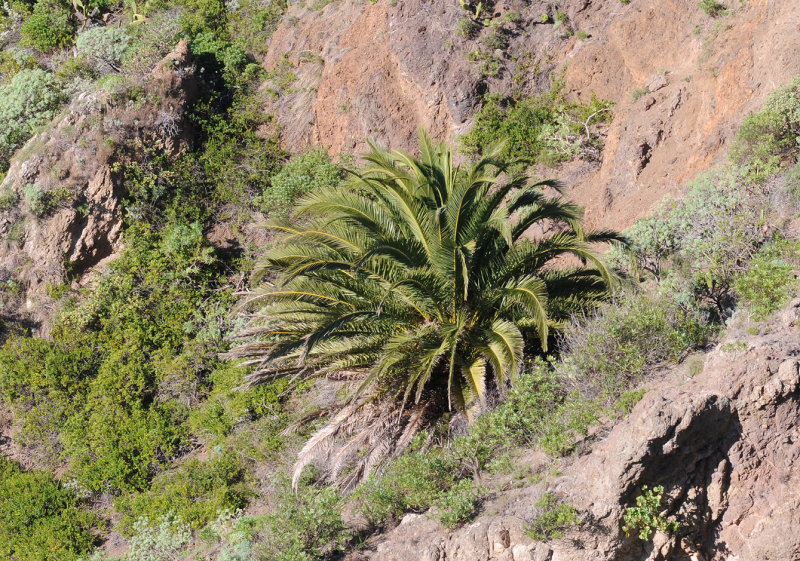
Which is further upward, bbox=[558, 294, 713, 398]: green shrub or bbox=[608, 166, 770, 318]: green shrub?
bbox=[608, 166, 770, 318]: green shrub

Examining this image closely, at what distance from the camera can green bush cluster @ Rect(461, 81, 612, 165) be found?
49.3 ft

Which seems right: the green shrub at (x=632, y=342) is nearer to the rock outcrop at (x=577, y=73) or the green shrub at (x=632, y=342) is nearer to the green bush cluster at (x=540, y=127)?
the rock outcrop at (x=577, y=73)

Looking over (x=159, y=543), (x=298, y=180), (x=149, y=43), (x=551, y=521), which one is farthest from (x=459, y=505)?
(x=149, y=43)

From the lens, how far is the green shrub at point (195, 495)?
11.7 m

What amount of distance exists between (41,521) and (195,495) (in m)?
2.46

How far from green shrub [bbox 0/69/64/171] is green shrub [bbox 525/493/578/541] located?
13.8 m

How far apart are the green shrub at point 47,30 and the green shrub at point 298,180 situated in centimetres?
767

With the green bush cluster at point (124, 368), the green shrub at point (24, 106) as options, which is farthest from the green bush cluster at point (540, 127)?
the green shrub at point (24, 106)

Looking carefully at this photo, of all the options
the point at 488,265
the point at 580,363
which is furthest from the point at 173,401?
the point at 580,363

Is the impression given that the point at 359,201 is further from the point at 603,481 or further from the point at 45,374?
the point at 45,374

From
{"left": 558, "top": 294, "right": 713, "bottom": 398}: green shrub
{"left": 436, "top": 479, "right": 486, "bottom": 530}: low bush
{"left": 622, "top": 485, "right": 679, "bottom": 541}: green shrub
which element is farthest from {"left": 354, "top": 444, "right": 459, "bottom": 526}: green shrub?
{"left": 622, "top": 485, "right": 679, "bottom": 541}: green shrub

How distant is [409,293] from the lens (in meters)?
10.2

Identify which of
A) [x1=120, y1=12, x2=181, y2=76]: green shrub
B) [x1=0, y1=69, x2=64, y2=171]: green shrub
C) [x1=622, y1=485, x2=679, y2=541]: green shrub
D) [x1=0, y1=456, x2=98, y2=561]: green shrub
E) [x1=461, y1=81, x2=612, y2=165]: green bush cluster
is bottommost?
[x1=0, y1=456, x2=98, y2=561]: green shrub

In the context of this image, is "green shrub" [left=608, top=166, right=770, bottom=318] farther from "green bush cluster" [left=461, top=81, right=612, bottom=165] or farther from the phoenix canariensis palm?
"green bush cluster" [left=461, top=81, right=612, bottom=165]
